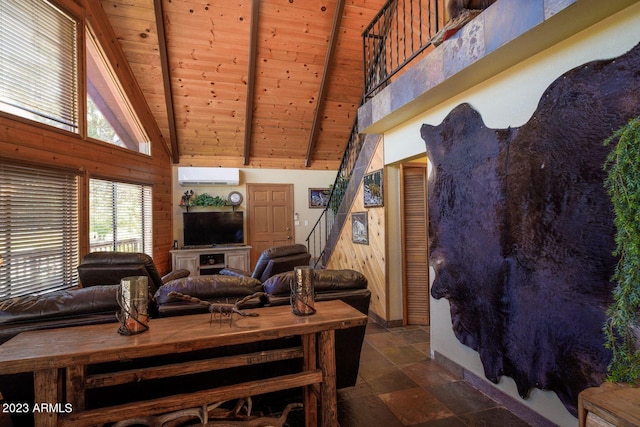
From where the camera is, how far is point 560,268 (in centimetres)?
180

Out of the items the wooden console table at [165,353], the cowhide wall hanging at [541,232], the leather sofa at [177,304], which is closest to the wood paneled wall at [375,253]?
the cowhide wall hanging at [541,232]

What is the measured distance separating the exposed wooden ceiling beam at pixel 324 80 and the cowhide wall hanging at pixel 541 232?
3652mm

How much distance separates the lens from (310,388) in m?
1.88

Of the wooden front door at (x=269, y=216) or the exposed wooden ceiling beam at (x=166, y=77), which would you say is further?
the wooden front door at (x=269, y=216)

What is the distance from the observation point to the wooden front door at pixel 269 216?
7398 mm

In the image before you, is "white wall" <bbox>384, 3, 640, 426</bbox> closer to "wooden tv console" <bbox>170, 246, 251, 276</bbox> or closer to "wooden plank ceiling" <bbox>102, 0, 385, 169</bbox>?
"wooden plank ceiling" <bbox>102, 0, 385, 169</bbox>

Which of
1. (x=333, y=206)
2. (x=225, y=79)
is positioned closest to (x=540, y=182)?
(x=333, y=206)

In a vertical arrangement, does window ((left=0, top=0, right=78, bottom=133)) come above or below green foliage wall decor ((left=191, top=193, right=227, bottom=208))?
above

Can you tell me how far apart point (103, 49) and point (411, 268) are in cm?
547

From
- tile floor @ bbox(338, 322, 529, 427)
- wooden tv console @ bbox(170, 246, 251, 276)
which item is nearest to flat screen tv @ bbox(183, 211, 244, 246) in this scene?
wooden tv console @ bbox(170, 246, 251, 276)

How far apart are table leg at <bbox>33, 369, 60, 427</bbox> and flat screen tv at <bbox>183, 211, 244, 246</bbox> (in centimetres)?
549

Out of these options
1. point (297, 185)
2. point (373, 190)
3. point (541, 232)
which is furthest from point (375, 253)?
point (297, 185)

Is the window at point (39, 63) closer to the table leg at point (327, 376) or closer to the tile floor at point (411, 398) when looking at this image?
the table leg at point (327, 376)

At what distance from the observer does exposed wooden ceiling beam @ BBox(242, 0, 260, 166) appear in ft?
16.4
